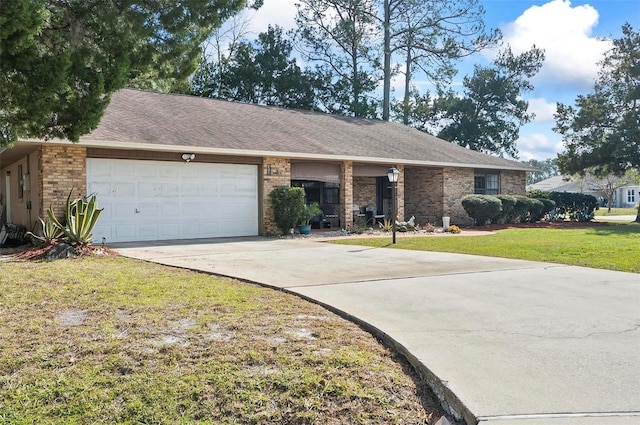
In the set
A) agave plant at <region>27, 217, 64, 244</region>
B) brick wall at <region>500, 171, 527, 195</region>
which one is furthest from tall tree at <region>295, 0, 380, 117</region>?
agave plant at <region>27, 217, 64, 244</region>

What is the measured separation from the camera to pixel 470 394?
321 centimetres

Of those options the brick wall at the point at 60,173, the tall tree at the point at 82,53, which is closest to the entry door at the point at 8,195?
the brick wall at the point at 60,173

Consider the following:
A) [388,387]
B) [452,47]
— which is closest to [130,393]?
[388,387]

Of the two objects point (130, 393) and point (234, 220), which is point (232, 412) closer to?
point (130, 393)

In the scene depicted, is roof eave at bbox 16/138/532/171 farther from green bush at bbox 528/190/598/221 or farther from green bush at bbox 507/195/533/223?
green bush at bbox 528/190/598/221

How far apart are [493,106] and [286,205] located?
1166 inches

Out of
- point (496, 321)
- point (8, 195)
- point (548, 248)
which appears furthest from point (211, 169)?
point (496, 321)

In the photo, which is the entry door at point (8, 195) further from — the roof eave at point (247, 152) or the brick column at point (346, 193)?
the brick column at point (346, 193)

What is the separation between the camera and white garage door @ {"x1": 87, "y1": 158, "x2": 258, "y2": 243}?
42.9 feet

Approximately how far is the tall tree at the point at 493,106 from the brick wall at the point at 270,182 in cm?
2601

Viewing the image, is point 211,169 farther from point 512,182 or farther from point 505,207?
point 512,182

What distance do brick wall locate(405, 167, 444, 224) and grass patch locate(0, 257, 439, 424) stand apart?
1569 cm

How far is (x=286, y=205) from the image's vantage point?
15.4m

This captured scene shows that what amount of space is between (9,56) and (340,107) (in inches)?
1184
